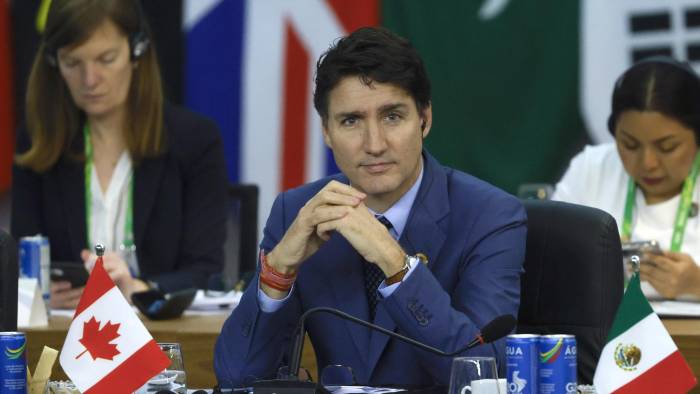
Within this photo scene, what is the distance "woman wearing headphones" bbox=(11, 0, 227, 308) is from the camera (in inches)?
160

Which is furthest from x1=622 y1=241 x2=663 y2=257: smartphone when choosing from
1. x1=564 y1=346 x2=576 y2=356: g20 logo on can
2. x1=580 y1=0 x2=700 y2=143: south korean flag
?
x1=564 y1=346 x2=576 y2=356: g20 logo on can

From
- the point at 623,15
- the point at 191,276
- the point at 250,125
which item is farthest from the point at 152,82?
the point at 623,15

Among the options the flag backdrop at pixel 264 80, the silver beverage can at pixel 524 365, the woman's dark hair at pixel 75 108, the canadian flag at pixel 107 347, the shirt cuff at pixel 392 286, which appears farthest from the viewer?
the flag backdrop at pixel 264 80

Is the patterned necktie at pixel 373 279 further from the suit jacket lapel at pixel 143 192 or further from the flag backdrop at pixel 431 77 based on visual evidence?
the flag backdrop at pixel 431 77

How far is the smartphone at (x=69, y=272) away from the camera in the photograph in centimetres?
374

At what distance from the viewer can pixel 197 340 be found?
3.21 meters

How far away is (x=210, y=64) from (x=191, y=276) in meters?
1.92

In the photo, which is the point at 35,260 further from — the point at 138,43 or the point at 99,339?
the point at 99,339

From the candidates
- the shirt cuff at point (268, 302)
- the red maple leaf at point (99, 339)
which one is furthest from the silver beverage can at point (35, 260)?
the red maple leaf at point (99, 339)

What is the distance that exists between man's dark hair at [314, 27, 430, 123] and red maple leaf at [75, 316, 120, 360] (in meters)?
0.74

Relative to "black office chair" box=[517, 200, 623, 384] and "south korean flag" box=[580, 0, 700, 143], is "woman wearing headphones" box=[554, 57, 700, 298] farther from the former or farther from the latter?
"south korean flag" box=[580, 0, 700, 143]

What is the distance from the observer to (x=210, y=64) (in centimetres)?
573

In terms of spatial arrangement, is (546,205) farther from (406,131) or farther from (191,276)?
(191,276)

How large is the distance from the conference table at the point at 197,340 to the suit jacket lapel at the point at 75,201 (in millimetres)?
698
